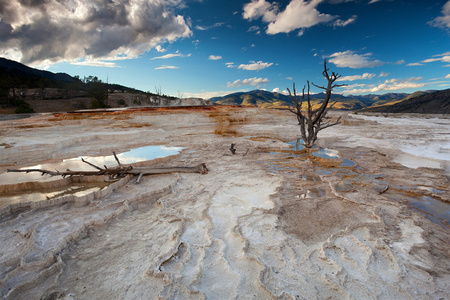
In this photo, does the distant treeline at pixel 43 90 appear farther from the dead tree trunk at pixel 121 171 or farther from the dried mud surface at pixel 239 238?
the dried mud surface at pixel 239 238

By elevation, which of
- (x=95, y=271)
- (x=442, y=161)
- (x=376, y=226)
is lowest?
(x=95, y=271)

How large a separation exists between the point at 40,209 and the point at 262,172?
4659mm

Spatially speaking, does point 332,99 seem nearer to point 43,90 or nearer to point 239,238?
point 43,90

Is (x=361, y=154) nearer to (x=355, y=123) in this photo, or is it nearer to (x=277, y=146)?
(x=277, y=146)

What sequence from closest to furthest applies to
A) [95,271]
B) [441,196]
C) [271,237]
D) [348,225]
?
[95,271] < [271,237] < [348,225] < [441,196]

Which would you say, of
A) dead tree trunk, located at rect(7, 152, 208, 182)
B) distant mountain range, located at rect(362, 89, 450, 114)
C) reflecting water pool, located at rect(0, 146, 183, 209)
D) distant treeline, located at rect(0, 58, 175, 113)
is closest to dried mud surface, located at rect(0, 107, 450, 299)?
reflecting water pool, located at rect(0, 146, 183, 209)

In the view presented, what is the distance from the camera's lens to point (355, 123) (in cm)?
1894

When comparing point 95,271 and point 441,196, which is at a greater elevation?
point 441,196

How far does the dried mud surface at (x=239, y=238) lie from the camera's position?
2250mm

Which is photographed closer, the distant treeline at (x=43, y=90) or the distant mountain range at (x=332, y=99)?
the distant treeline at (x=43, y=90)

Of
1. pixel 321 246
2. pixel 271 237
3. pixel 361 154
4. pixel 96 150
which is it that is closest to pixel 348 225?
pixel 321 246

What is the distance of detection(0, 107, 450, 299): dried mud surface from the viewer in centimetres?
225

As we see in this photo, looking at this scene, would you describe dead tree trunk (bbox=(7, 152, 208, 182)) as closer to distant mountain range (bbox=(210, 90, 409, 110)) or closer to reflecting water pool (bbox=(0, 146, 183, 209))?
reflecting water pool (bbox=(0, 146, 183, 209))

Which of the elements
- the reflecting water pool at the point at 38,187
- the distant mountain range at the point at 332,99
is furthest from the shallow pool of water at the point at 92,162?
the distant mountain range at the point at 332,99
